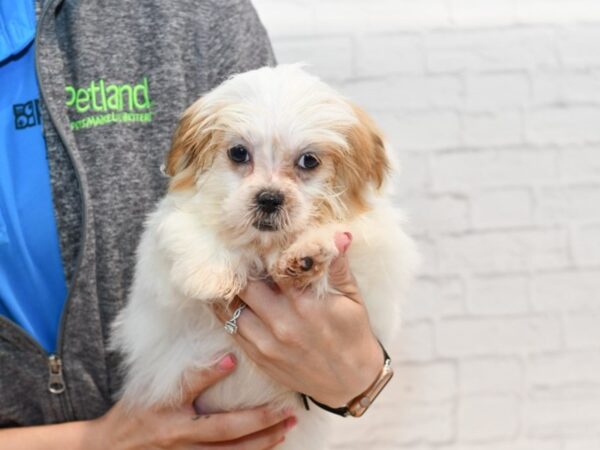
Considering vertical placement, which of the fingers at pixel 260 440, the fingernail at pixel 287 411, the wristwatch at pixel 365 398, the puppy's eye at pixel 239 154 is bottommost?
the fingers at pixel 260 440

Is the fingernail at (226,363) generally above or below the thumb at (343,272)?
below

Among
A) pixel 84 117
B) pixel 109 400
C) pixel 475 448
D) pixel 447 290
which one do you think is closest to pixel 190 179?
pixel 84 117

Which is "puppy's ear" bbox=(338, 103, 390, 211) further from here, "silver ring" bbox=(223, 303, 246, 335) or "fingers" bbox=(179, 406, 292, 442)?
"fingers" bbox=(179, 406, 292, 442)

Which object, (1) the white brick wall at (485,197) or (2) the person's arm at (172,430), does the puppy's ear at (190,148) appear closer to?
(2) the person's arm at (172,430)

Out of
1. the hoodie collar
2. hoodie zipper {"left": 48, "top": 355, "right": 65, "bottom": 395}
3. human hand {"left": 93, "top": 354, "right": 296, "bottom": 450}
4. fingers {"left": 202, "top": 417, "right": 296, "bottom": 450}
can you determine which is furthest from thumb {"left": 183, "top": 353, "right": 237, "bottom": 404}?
the hoodie collar

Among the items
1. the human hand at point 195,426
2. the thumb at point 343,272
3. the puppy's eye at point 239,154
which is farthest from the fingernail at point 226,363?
the puppy's eye at point 239,154

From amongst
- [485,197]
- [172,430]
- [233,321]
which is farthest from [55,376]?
[485,197]

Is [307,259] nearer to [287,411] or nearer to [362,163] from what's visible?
[362,163]

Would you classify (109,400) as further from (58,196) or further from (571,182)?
(571,182)

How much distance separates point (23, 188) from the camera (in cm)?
112

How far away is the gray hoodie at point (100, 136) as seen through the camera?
3.74 ft

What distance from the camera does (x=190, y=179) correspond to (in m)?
1.10

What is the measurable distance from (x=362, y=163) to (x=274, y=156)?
15cm

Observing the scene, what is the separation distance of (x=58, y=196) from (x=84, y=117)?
0.14 m
